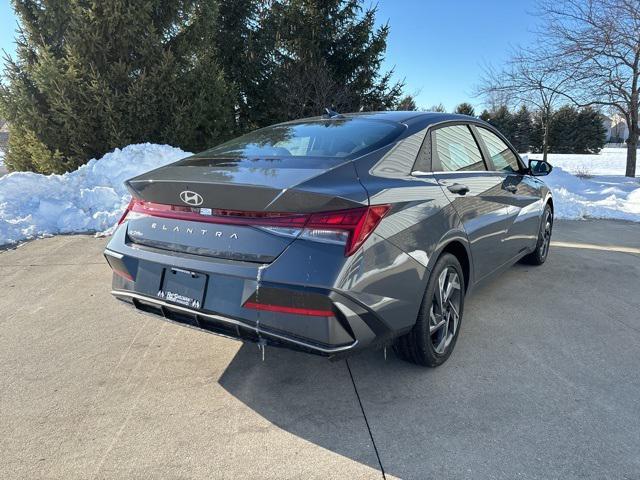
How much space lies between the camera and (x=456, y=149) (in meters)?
3.50

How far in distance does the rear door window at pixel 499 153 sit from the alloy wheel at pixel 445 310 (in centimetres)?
143

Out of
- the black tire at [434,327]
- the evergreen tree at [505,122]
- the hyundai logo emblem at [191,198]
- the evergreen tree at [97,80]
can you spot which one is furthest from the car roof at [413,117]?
the evergreen tree at [505,122]

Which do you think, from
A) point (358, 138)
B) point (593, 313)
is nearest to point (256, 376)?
point (358, 138)

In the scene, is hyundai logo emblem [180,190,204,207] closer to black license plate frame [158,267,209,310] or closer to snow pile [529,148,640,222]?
black license plate frame [158,267,209,310]

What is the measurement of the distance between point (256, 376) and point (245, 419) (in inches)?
17.8

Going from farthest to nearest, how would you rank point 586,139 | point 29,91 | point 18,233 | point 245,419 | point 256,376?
point 586,139
point 29,91
point 18,233
point 256,376
point 245,419

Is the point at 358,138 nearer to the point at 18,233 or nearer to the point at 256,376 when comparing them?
the point at 256,376

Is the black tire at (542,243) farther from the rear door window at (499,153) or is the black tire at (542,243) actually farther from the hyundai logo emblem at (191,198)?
the hyundai logo emblem at (191,198)

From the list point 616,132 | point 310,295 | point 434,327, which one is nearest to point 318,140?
point 310,295

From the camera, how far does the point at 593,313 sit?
3994 millimetres

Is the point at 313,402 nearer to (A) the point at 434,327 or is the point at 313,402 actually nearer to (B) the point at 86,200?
(A) the point at 434,327

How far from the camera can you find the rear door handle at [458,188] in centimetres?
311

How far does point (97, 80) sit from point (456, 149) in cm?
905

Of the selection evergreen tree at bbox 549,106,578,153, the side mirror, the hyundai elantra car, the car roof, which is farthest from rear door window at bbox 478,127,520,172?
evergreen tree at bbox 549,106,578,153
